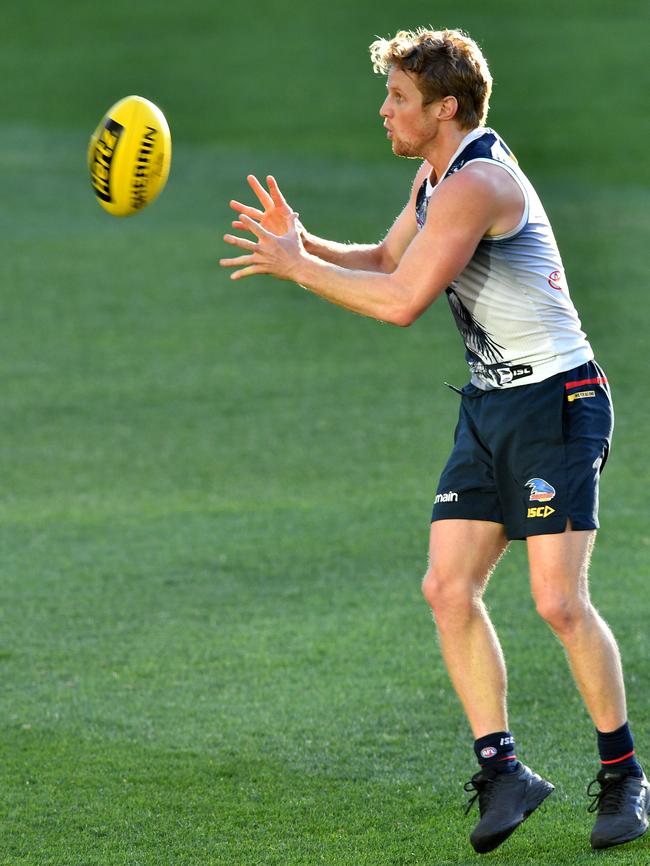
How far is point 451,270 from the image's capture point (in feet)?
14.2

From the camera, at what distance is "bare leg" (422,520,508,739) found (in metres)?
4.55

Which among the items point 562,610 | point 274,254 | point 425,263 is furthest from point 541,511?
point 274,254

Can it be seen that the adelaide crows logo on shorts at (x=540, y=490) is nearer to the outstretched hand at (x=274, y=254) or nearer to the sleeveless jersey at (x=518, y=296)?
the sleeveless jersey at (x=518, y=296)

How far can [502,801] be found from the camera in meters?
4.41

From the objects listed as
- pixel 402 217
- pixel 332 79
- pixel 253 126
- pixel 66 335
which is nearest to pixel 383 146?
pixel 253 126

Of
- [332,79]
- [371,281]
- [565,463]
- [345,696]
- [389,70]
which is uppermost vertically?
[332,79]

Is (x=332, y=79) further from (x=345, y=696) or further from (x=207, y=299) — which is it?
(x=345, y=696)

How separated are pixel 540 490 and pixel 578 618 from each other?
39 cm

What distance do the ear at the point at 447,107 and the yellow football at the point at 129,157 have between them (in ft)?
4.41

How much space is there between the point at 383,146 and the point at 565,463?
18.3 m

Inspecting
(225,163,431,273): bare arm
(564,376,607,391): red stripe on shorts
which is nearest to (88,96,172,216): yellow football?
(225,163,431,273): bare arm

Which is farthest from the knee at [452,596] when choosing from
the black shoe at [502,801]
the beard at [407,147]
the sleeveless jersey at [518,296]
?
the beard at [407,147]

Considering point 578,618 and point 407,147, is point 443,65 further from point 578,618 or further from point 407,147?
point 578,618

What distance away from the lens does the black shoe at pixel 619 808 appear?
4.37 m
